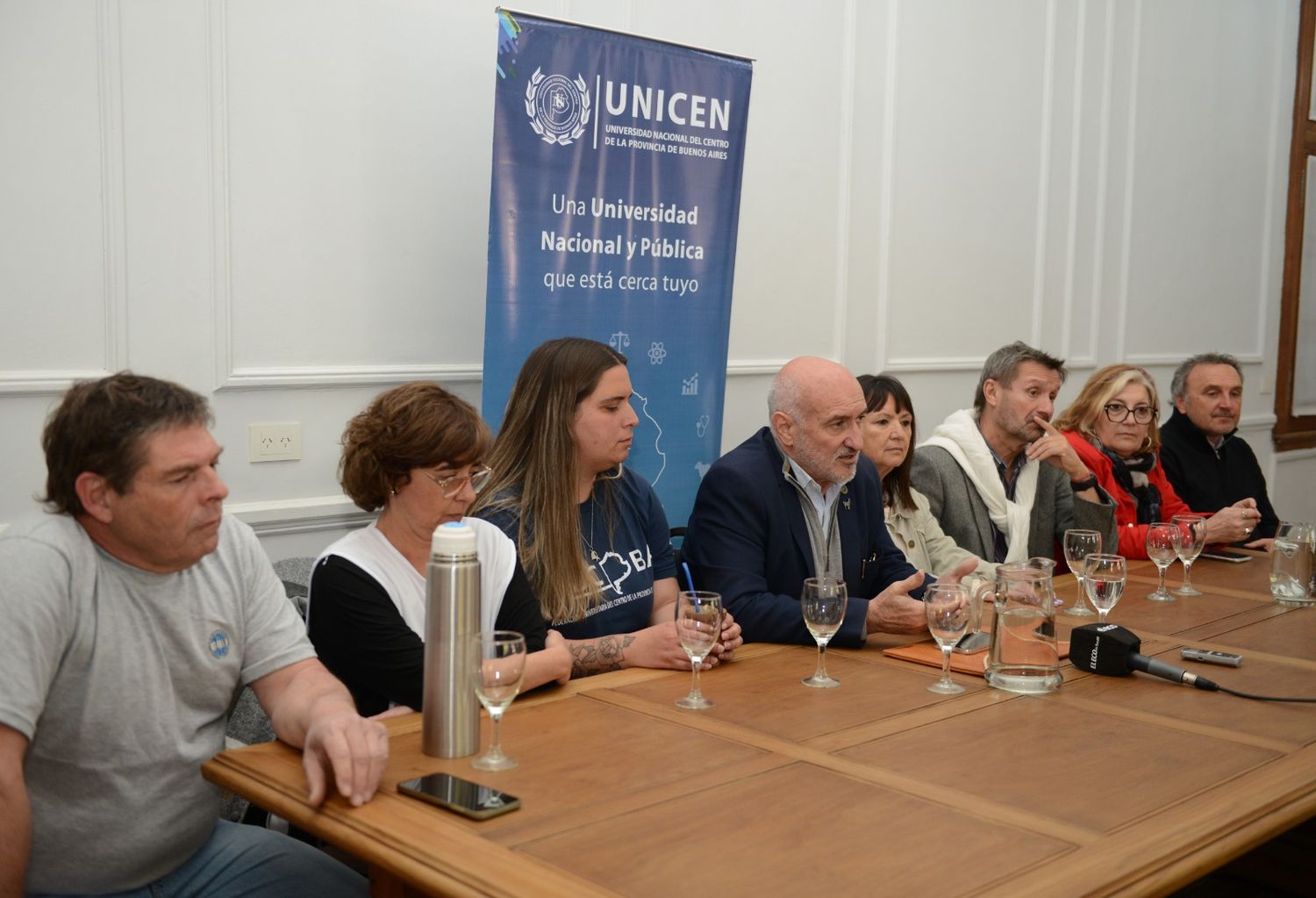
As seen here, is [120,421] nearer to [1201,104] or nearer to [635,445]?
[635,445]

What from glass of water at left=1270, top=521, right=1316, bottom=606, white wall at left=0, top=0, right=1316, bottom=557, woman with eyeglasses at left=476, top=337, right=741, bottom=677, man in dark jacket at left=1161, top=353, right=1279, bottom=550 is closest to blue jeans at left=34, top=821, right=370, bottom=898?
woman with eyeglasses at left=476, top=337, right=741, bottom=677

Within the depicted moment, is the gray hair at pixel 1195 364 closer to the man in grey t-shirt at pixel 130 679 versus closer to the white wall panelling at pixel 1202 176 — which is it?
the white wall panelling at pixel 1202 176

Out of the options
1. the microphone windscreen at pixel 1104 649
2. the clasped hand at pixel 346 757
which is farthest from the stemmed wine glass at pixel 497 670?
the microphone windscreen at pixel 1104 649

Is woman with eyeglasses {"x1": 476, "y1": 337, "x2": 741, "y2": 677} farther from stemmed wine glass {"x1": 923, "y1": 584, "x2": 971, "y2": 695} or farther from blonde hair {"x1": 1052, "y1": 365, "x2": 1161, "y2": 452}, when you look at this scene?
blonde hair {"x1": 1052, "y1": 365, "x2": 1161, "y2": 452}

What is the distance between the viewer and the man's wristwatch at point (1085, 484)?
3992 millimetres

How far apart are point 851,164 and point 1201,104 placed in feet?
9.43

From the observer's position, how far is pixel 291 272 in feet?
Result: 12.1

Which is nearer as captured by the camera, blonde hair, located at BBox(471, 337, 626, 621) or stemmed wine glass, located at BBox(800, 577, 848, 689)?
stemmed wine glass, located at BBox(800, 577, 848, 689)

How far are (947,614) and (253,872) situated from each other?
1.19m

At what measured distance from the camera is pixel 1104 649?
7.65 ft

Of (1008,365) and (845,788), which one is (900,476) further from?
(845,788)

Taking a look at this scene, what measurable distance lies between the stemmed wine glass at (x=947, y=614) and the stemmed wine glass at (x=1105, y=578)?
524mm

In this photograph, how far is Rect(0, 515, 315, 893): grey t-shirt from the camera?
1.71m

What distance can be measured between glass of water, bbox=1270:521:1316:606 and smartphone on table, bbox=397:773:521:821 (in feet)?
7.28
